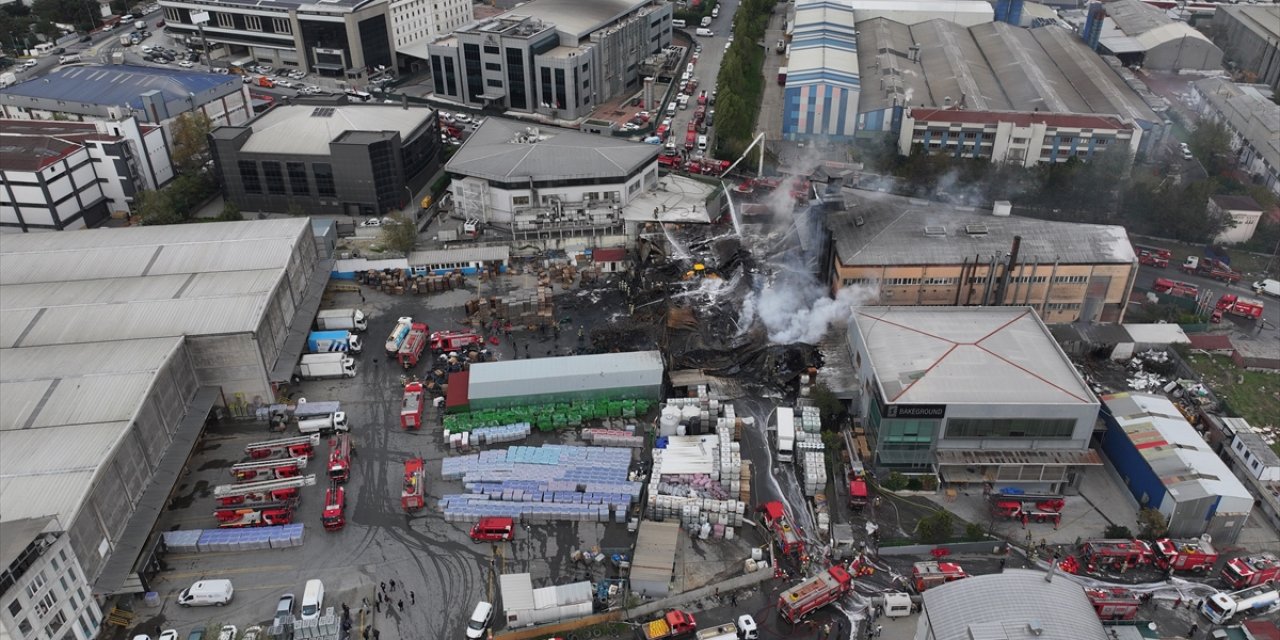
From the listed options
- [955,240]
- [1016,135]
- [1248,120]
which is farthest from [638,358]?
[1248,120]

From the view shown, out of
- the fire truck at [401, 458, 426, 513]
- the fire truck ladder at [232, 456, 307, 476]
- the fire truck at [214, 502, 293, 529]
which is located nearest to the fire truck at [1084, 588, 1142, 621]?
the fire truck at [401, 458, 426, 513]

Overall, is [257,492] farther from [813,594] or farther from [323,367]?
[813,594]

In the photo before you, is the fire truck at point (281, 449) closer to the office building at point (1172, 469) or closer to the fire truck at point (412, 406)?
the fire truck at point (412, 406)

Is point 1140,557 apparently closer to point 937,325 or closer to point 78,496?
point 937,325

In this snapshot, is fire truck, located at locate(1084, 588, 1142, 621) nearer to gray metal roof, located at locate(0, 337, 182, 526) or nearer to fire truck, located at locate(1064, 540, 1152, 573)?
fire truck, located at locate(1064, 540, 1152, 573)

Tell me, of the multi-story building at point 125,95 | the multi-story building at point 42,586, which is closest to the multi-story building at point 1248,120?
the multi-story building at point 42,586

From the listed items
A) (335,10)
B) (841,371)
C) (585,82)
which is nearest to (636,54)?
(585,82)
